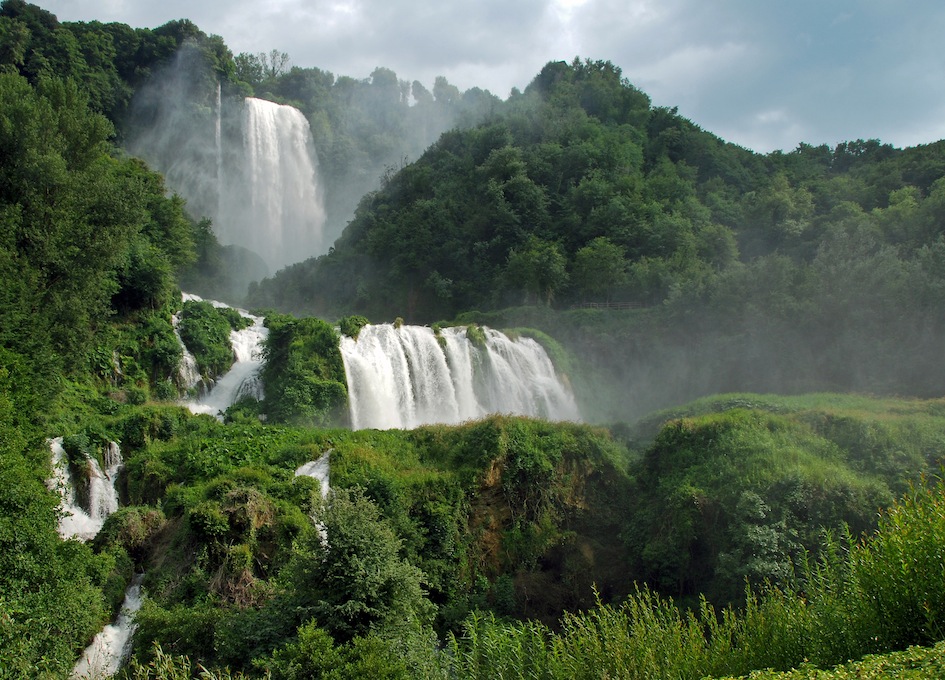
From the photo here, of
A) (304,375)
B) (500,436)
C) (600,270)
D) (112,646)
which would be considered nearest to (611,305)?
(600,270)

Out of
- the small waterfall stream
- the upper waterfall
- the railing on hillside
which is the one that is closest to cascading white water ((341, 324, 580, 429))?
the small waterfall stream

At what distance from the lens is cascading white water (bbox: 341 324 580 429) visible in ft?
101

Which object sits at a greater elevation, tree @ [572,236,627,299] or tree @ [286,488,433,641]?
tree @ [572,236,627,299]

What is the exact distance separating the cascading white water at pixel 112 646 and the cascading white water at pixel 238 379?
11.5 m

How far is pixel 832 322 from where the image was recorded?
123 feet

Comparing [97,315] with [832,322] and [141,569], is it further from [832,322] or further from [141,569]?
[832,322]

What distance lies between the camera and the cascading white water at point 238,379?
29328mm

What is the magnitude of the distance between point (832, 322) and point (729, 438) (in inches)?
708

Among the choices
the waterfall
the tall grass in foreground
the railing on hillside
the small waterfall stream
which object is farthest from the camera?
the railing on hillside

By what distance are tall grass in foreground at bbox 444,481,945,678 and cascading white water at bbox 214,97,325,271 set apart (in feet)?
203

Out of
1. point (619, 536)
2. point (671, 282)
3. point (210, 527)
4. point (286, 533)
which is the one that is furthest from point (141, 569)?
point (671, 282)

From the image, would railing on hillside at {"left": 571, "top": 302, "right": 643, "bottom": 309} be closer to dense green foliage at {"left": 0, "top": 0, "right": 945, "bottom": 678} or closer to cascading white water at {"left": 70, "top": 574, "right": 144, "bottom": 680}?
dense green foliage at {"left": 0, "top": 0, "right": 945, "bottom": 678}

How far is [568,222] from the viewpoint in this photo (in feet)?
174

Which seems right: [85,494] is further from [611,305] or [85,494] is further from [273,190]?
[273,190]
